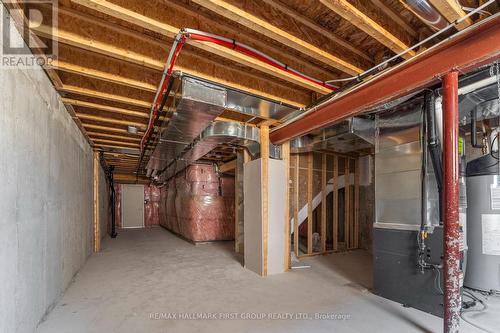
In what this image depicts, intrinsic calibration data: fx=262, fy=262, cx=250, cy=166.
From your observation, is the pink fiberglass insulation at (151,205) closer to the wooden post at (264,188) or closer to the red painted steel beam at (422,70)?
the wooden post at (264,188)

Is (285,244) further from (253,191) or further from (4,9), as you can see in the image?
(4,9)

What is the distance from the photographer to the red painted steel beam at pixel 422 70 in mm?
1523

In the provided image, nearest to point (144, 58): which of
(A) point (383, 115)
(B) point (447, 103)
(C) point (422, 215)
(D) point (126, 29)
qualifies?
(D) point (126, 29)

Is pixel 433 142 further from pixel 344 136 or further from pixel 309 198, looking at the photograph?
pixel 309 198

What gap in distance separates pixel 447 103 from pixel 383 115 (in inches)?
42.3

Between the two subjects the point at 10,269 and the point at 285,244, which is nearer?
the point at 10,269

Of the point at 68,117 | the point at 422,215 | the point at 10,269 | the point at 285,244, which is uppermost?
the point at 68,117

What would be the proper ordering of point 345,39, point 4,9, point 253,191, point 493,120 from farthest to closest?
point 253,191 → point 493,120 → point 345,39 → point 4,9

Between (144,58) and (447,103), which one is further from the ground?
(144,58)

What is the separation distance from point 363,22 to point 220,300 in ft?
8.53

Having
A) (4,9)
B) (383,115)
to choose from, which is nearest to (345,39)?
(383,115)

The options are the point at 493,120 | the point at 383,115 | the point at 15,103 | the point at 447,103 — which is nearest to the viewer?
the point at 15,103

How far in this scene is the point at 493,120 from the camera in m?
3.07

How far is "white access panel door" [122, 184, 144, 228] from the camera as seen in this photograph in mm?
9898
